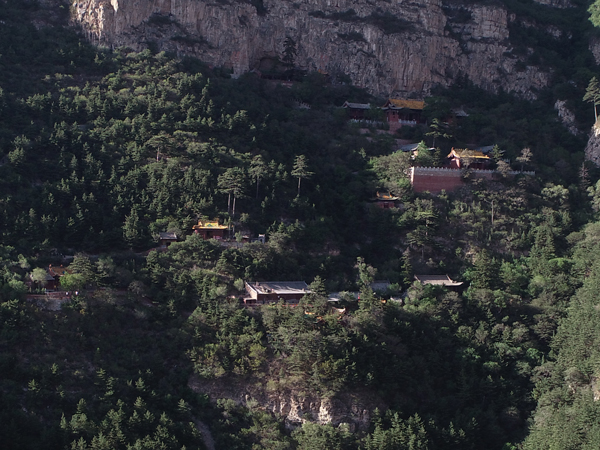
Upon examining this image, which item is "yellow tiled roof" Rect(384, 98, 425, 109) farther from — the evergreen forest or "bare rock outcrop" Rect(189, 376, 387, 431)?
"bare rock outcrop" Rect(189, 376, 387, 431)

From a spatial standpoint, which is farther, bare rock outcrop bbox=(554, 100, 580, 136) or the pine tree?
bare rock outcrop bbox=(554, 100, 580, 136)

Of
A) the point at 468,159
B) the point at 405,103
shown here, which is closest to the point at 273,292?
the point at 468,159

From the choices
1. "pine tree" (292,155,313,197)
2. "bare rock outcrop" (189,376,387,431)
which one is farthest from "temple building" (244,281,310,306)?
"pine tree" (292,155,313,197)

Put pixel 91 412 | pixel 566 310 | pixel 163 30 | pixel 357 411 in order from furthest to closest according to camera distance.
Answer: pixel 163 30
pixel 566 310
pixel 357 411
pixel 91 412

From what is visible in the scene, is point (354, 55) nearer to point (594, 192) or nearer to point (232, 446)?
point (594, 192)

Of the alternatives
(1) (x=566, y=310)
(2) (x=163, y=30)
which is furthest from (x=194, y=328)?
(2) (x=163, y=30)
